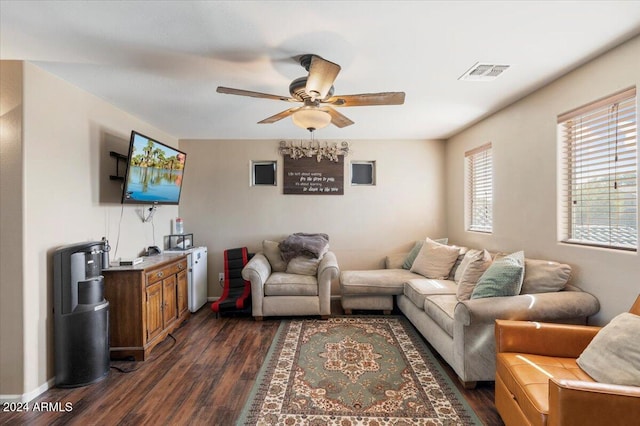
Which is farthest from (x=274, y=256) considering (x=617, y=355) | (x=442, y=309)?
(x=617, y=355)

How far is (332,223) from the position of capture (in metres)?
4.61

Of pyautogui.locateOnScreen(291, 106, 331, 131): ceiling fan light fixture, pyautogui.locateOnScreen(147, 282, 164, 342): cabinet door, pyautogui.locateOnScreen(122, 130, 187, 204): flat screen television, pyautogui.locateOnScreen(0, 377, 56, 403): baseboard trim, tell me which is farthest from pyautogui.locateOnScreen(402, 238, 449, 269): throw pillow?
pyautogui.locateOnScreen(0, 377, 56, 403): baseboard trim

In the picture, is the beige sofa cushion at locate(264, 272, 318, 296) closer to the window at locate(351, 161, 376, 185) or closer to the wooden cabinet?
the wooden cabinet

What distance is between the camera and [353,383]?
2.34 meters

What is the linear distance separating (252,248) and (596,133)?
13.3ft

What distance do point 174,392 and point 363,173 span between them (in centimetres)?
363

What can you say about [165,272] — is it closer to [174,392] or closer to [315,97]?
[174,392]

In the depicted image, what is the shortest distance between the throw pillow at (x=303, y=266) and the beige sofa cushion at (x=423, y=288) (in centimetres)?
119

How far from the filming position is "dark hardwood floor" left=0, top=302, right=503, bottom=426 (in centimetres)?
198

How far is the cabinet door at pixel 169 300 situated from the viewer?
10.4ft

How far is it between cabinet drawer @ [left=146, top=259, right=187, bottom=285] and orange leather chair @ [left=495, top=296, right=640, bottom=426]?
297 cm

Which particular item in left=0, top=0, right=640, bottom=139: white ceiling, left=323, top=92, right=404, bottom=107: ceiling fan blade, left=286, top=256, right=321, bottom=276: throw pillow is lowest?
left=286, top=256, right=321, bottom=276: throw pillow

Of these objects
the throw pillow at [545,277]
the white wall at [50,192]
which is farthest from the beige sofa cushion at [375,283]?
the white wall at [50,192]

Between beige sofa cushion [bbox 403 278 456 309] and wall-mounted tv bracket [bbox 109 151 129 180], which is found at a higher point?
wall-mounted tv bracket [bbox 109 151 129 180]
